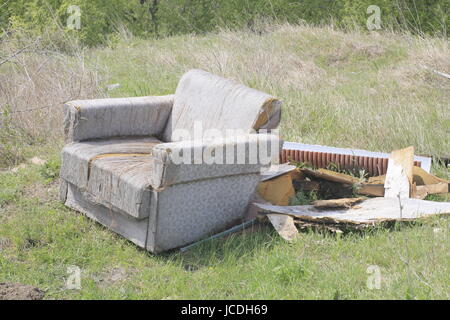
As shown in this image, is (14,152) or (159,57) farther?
(159,57)

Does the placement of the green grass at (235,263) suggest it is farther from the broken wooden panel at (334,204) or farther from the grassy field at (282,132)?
the broken wooden panel at (334,204)

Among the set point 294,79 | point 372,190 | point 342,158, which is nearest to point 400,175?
point 372,190

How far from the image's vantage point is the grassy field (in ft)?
12.9

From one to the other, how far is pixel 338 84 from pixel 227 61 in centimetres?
187

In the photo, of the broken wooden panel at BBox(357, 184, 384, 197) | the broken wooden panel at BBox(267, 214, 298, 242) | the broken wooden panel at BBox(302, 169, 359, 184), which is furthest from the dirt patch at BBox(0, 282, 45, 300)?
the broken wooden panel at BBox(357, 184, 384, 197)

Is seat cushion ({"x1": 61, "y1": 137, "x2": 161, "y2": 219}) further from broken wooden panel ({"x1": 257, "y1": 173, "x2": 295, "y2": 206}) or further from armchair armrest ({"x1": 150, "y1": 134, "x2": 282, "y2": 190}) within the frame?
broken wooden panel ({"x1": 257, "y1": 173, "x2": 295, "y2": 206})

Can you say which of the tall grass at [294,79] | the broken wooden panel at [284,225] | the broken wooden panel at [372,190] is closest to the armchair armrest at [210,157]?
→ the broken wooden panel at [284,225]

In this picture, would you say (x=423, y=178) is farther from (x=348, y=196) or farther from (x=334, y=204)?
(x=334, y=204)

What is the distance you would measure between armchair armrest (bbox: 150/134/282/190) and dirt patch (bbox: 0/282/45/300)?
1032 millimetres

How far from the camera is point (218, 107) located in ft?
17.3

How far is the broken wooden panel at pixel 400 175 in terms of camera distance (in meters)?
5.23

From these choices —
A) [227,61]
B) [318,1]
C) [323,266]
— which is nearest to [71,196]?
[323,266]

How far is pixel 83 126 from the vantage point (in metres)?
5.31

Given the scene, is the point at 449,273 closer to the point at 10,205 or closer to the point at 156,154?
the point at 156,154
